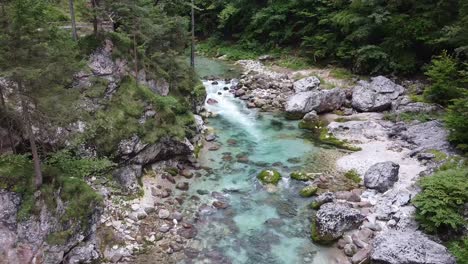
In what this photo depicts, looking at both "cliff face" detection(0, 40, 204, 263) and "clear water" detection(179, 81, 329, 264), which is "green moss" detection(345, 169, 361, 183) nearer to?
"clear water" detection(179, 81, 329, 264)

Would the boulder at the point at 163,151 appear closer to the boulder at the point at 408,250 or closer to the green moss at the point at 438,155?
the boulder at the point at 408,250

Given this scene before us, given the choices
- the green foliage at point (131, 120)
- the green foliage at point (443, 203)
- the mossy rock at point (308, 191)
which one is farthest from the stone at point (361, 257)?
the green foliage at point (131, 120)

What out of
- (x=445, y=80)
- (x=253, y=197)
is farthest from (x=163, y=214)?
(x=445, y=80)

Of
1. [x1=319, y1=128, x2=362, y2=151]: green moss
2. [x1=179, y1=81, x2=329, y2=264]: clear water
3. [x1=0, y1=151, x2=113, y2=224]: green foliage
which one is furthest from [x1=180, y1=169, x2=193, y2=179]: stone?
[x1=319, y1=128, x2=362, y2=151]: green moss

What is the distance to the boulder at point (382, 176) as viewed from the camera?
51.7ft

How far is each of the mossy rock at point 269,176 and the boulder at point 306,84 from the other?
37.9ft

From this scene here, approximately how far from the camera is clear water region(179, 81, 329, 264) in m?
12.8

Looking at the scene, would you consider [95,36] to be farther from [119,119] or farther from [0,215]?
[0,215]

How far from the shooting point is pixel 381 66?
27.6m

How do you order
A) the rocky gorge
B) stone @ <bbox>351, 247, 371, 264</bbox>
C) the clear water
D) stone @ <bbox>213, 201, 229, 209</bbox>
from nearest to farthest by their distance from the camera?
the rocky gorge, stone @ <bbox>351, 247, 371, 264</bbox>, the clear water, stone @ <bbox>213, 201, 229, 209</bbox>

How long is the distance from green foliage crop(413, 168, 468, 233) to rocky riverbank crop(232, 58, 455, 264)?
511 millimetres

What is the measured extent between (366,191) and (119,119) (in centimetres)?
1071

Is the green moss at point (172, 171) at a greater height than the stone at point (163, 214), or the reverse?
the green moss at point (172, 171)

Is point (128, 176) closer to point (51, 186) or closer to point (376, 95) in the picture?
point (51, 186)
